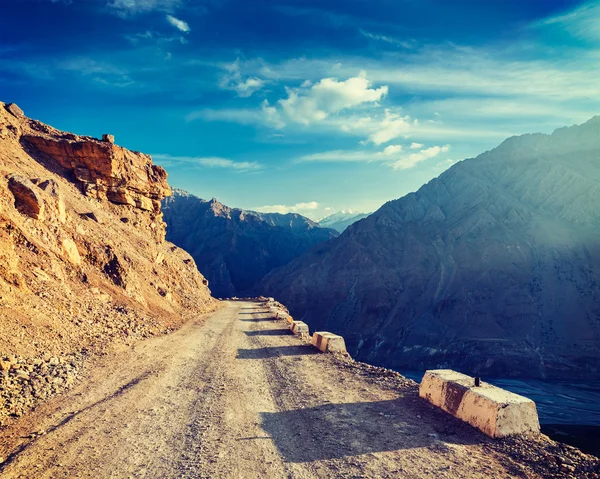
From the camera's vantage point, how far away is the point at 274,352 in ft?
48.6

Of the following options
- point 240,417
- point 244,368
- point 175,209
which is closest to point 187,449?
point 240,417

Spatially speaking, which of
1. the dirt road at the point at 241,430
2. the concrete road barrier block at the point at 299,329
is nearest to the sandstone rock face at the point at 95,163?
the concrete road barrier block at the point at 299,329

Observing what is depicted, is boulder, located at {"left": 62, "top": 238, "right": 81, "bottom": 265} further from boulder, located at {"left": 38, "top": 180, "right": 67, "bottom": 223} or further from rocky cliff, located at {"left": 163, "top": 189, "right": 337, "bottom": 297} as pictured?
rocky cliff, located at {"left": 163, "top": 189, "right": 337, "bottom": 297}

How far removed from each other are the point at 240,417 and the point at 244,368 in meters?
4.38

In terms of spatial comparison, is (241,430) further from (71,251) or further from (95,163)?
(95,163)

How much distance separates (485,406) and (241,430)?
15.8ft

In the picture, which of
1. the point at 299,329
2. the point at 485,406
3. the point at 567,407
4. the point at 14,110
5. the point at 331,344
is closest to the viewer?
the point at 485,406

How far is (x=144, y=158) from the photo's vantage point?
4084 cm

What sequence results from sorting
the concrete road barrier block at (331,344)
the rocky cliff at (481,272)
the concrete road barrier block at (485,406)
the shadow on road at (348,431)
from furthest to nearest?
the rocky cliff at (481,272) → the concrete road barrier block at (331,344) → the concrete road barrier block at (485,406) → the shadow on road at (348,431)

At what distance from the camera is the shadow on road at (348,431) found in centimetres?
623

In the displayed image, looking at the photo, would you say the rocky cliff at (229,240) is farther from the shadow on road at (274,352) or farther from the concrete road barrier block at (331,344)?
the concrete road barrier block at (331,344)

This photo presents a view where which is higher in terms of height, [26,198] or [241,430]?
[26,198]

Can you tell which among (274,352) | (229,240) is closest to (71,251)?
(274,352)

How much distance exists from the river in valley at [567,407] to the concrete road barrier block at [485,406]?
118 ft
